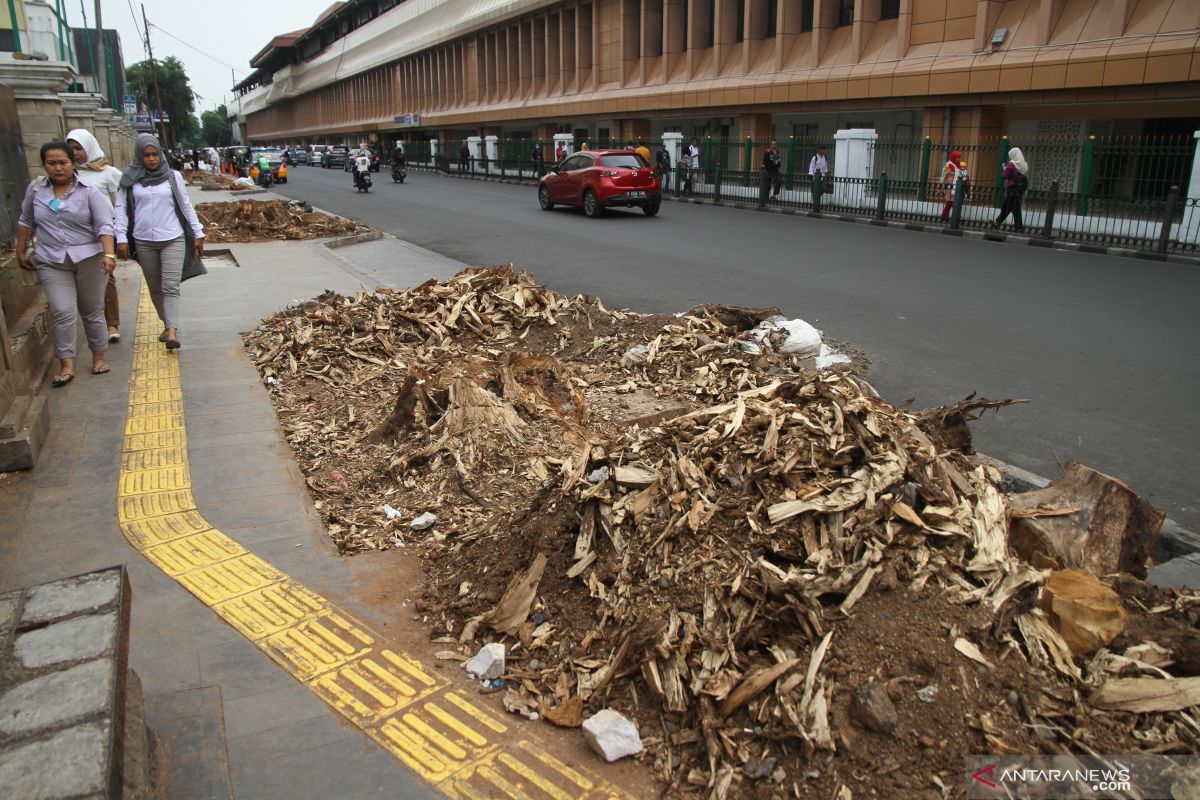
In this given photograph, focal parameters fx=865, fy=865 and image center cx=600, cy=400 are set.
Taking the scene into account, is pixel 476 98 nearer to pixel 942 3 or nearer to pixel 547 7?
pixel 547 7

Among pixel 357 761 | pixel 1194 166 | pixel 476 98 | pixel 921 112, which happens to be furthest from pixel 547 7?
pixel 357 761

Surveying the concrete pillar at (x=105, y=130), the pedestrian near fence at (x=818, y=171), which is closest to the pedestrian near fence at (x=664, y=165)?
the pedestrian near fence at (x=818, y=171)

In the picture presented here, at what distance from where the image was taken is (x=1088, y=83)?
69.0ft

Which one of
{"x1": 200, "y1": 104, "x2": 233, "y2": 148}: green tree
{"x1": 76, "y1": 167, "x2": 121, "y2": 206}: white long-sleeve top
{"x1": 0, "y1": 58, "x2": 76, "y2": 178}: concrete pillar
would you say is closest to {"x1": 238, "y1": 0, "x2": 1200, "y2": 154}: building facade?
{"x1": 76, "y1": 167, "x2": 121, "y2": 206}: white long-sleeve top

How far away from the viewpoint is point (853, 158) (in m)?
24.7

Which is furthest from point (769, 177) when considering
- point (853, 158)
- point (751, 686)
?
point (751, 686)

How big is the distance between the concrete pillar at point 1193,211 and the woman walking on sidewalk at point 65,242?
713 inches

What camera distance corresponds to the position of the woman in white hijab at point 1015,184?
1903cm

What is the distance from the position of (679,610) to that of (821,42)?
30182 millimetres

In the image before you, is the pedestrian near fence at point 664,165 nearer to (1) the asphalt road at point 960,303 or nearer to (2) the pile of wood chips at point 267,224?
(1) the asphalt road at point 960,303

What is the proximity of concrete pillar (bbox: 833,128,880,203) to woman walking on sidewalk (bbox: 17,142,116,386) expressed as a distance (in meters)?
20.8

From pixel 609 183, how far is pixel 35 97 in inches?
558

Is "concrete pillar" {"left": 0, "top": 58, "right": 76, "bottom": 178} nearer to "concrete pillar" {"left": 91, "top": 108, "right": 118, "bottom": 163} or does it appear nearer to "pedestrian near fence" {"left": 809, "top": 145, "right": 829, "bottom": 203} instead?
"concrete pillar" {"left": 91, "top": 108, "right": 118, "bottom": 163}

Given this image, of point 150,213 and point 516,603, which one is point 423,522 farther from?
point 150,213
